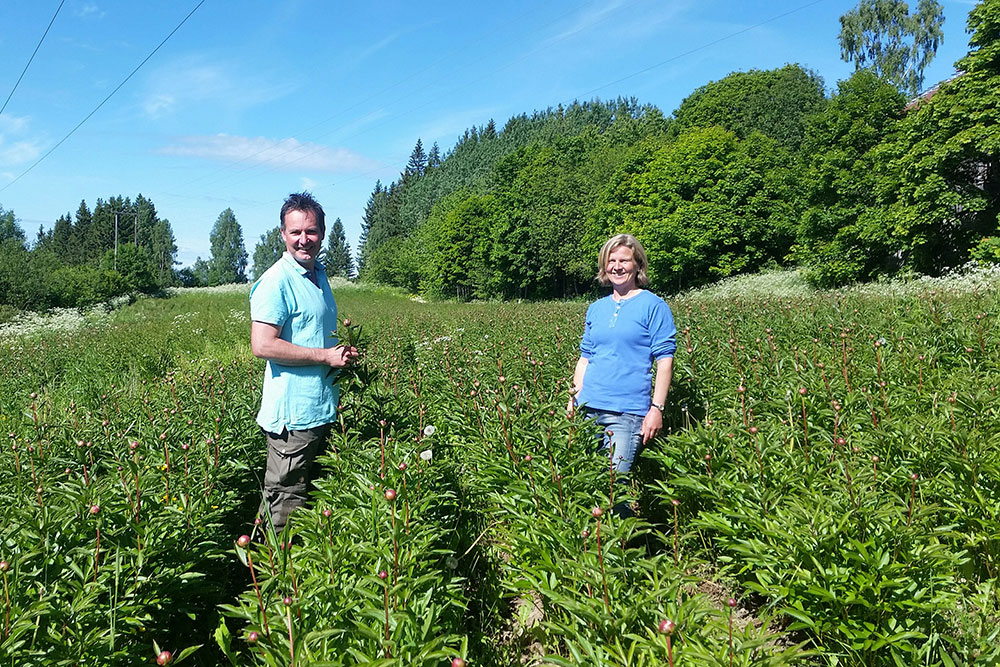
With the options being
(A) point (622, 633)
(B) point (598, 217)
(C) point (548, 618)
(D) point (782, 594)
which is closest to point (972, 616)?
(D) point (782, 594)

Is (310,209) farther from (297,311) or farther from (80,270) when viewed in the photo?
(80,270)

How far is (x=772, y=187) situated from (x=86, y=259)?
3321 inches

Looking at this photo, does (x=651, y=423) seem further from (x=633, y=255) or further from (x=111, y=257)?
(x=111, y=257)

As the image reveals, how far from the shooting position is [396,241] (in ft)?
267

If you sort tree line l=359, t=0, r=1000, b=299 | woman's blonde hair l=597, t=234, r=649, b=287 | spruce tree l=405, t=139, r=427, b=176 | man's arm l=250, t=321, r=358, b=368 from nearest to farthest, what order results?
man's arm l=250, t=321, r=358, b=368
woman's blonde hair l=597, t=234, r=649, b=287
tree line l=359, t=0, r=1000, b=299
spruce tree l=405, t=139, r=427, b=176

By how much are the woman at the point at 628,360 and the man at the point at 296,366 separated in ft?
4.89

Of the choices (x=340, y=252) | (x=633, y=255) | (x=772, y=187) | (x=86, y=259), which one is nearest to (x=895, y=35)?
(x=772, y=187)

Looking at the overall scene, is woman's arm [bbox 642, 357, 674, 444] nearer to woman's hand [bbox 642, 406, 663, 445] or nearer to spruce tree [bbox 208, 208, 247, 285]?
woman's hand [bbox 642, 406, 663, 445]

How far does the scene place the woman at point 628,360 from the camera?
3.56 m

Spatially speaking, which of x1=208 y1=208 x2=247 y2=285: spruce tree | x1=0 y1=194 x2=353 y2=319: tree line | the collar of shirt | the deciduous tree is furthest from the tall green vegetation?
the deciduous tree

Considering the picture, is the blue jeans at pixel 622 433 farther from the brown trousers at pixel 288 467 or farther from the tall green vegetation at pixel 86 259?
the tall green vegetation at pixel 86 259

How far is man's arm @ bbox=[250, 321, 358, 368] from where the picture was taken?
3141 mm

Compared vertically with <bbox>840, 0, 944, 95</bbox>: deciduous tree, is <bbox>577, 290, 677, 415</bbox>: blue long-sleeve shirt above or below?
below

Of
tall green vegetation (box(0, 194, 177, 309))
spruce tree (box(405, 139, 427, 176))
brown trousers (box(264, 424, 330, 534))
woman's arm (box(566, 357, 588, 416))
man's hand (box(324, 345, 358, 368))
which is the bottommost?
brown trousers (box(264, 424, 330, 534))
